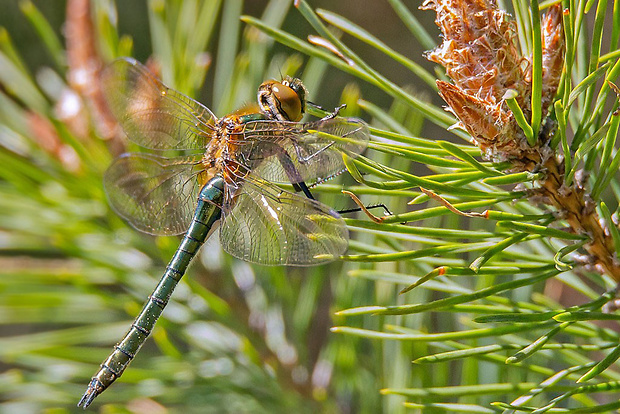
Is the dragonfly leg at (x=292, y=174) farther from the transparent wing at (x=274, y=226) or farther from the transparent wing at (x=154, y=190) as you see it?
the transparent wing at (x=154, y=190)

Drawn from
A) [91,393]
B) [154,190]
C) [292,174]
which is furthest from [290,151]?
[91,393]

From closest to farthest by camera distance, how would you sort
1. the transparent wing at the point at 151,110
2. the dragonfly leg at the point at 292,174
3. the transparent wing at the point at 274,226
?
the transparent wing at the point at 274,226, the dragonfly leg at the point at 292,174, the transparent wing at the point at 151,110

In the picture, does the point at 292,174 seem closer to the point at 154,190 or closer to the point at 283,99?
the point at 283,99

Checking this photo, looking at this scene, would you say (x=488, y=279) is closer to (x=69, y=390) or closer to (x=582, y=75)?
(x=582, y=75)

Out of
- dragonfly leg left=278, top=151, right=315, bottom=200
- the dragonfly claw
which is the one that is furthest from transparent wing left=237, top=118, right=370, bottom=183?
the dragonfly claw

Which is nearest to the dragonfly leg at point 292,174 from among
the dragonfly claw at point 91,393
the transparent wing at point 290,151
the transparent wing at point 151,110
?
the transparent wing at point 290,151

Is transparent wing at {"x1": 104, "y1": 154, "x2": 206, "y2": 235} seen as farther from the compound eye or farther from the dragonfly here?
the compound eye

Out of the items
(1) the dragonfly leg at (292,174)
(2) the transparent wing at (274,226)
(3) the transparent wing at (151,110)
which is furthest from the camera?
(3) the transparent wing at (151,110)
